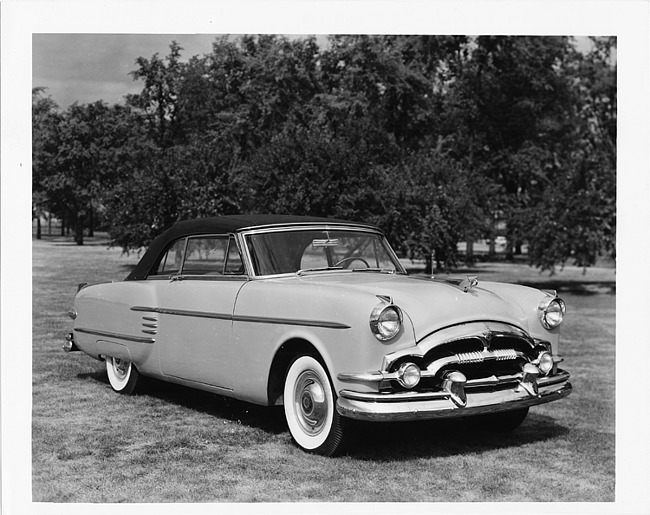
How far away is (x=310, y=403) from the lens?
5.50 metres

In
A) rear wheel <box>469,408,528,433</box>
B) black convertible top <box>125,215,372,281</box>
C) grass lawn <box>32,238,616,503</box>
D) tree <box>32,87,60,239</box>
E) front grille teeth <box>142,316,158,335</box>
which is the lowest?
grass lawn <box>32,238,616,503</box>

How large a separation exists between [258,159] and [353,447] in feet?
48.3

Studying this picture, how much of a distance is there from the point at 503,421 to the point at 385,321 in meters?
1.81

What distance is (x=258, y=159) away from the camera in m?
19.6

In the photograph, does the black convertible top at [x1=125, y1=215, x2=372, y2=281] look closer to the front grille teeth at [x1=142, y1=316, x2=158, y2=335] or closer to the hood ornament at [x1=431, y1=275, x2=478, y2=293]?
the front grille teeth at [x1=142, y1=316, x2=158, y2=335]

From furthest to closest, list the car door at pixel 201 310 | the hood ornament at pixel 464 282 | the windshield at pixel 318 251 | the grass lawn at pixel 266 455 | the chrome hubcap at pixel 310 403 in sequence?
the windshield at pixel 318 251
the car door at pixel 201 310
the hood ornament at pixel 464 282
the chrome hubcap at pixel 310 403
the grass lawn at pixel 266 455

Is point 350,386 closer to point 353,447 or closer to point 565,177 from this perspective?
point 353,447

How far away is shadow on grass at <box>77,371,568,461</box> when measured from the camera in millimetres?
5547

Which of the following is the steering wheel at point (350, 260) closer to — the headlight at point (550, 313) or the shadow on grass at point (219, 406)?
the shadow on grass at point (219, 406)

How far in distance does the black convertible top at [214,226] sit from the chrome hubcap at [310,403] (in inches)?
59.5

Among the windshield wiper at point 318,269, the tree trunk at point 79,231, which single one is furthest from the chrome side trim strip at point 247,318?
the tree trunk at point 79,231

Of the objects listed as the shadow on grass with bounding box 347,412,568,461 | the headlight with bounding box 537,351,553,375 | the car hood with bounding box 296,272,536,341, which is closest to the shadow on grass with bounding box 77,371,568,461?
the shadow on grass with bounding box 347,412,568,461

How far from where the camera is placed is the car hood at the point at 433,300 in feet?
17.2

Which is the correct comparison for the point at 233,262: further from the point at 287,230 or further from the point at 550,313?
the point at 550,313
